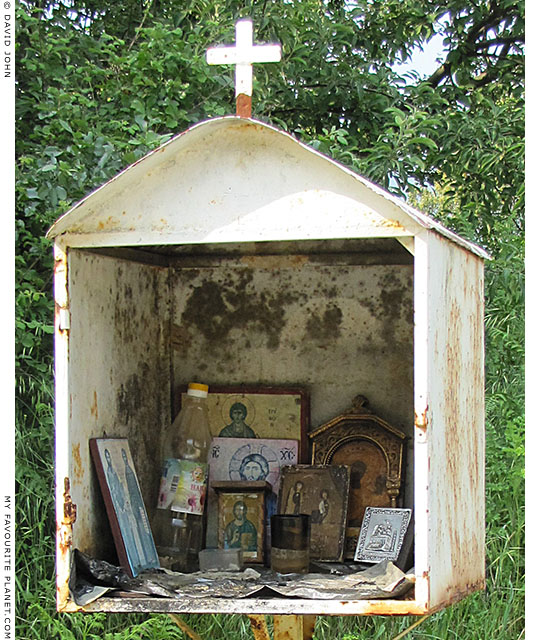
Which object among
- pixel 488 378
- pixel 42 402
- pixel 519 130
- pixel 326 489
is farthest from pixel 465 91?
pixel 326 489

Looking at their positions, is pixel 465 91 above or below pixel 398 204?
above

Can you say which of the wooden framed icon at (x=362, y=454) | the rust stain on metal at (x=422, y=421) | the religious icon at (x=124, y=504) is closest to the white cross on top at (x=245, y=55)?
the rust stain on metal at (x=422, y=421)

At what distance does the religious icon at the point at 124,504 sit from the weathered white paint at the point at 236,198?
20.6 inches

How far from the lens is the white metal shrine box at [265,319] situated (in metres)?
1.95

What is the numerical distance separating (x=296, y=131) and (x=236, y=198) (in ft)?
8.30

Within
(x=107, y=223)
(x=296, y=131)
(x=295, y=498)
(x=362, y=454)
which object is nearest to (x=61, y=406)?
(x=107, y=223)

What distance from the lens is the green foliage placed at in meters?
3.68

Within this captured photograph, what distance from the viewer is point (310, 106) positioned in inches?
178

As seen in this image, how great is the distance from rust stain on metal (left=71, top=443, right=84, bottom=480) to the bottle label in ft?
1.47

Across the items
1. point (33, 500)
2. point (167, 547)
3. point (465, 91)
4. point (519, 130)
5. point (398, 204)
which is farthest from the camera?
point (465, 91)

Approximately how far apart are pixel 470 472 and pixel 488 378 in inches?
75.0

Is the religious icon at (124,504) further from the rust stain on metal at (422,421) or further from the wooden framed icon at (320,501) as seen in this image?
the rust stain on metal at (422,421)

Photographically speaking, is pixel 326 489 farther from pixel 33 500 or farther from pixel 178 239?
pixel 33 500

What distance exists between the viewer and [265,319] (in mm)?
2752
